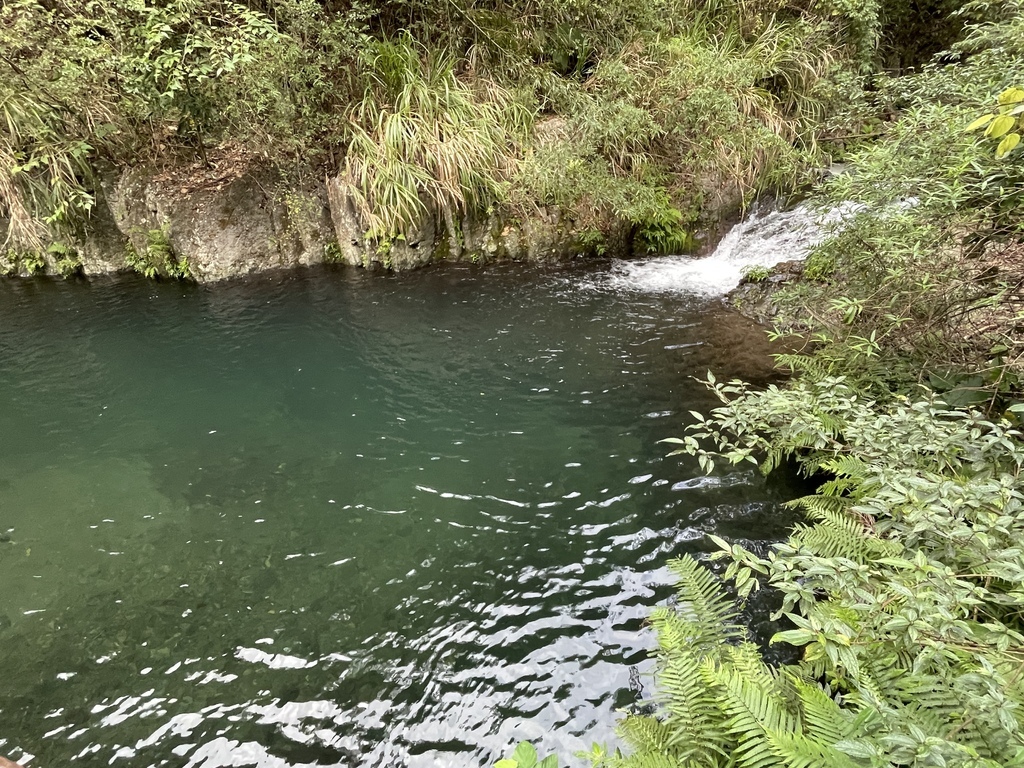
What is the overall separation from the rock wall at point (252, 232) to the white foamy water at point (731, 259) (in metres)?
0.77

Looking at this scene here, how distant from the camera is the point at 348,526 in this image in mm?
3828

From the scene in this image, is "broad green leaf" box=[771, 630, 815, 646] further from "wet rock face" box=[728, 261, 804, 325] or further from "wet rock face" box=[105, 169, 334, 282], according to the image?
"wet rock face" box=[105, 169, 334, 282]

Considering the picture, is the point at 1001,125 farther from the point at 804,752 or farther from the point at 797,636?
the point at 804,752

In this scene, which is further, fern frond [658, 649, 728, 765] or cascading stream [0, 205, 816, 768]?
cascading stream [0, 205, 816, 768]

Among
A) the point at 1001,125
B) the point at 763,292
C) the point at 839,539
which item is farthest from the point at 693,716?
the point at 763,292

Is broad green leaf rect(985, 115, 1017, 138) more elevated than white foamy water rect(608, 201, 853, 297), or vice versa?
broad green leaf rect(985, 115, 1017, 138)

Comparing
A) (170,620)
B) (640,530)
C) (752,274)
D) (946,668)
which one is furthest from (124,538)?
(752,274)

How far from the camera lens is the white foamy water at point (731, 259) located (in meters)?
7.19

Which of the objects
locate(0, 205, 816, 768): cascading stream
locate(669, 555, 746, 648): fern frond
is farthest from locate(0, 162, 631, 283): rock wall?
locate(669, 555, 746, 648): fern frond

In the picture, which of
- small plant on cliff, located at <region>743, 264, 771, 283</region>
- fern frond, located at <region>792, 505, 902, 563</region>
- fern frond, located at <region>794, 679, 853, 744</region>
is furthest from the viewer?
small plant on cliff, located at <region>743, 264, 771, 283</region>

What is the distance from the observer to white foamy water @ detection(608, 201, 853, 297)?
7.19 metres

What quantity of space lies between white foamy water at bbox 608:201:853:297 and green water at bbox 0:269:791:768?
0.81m

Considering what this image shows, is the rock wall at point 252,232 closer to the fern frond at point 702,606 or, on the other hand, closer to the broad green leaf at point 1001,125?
the fern frond at point 702,606

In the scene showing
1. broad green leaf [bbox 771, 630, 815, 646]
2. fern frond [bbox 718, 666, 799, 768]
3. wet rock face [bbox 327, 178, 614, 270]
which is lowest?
fern frond [bbox 718, 666, 799, 768]
